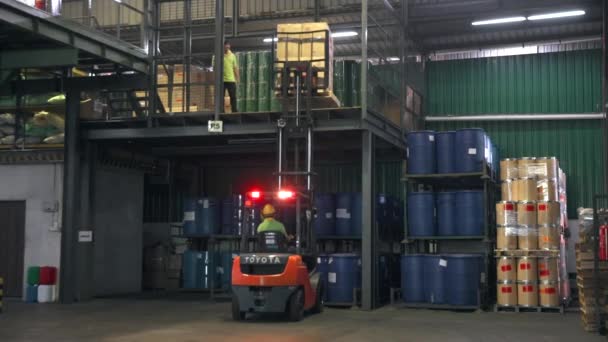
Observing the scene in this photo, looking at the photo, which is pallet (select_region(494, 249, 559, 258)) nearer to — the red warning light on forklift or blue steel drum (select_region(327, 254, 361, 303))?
blue steel drum (select_region(327, 254, 361, 303))

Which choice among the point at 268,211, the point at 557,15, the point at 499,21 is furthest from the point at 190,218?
the point at 557,15

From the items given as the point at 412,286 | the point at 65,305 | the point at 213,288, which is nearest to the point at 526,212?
the point at 412,286

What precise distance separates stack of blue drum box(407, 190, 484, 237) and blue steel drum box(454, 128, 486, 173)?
58 centimetres

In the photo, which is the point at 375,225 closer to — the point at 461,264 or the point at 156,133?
the point at 461,264

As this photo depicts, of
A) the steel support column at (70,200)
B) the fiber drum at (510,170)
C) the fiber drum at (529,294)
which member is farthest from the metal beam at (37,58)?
the fiber drum at (529,294)

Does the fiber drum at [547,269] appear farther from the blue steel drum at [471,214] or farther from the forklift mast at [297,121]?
the forklift mast at [297,121]

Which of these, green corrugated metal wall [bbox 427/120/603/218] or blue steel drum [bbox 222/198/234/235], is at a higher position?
green corrugated metal wall [bbox 427/120/603/218]

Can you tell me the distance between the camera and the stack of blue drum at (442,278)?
16.3 m

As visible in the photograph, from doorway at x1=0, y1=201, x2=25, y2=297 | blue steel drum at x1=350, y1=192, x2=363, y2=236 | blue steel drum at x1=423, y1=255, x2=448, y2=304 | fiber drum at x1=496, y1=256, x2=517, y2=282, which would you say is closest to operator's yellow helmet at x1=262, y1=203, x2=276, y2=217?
blue steel drum at x1=423, y1=255, x2=448, y2=304

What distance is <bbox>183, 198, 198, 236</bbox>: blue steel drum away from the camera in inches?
806

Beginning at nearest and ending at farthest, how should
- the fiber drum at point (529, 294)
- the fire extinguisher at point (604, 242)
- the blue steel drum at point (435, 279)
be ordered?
the fire extinguisher at point (604, 242)
the fiber drum at point (529, 294)
the blue steel drum at point (435, 279)

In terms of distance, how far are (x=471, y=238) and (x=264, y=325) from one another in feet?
18.6

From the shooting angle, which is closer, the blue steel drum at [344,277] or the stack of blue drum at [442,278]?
the stack of blue drum at [442,278]

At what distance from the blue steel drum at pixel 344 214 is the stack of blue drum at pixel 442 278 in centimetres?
187
